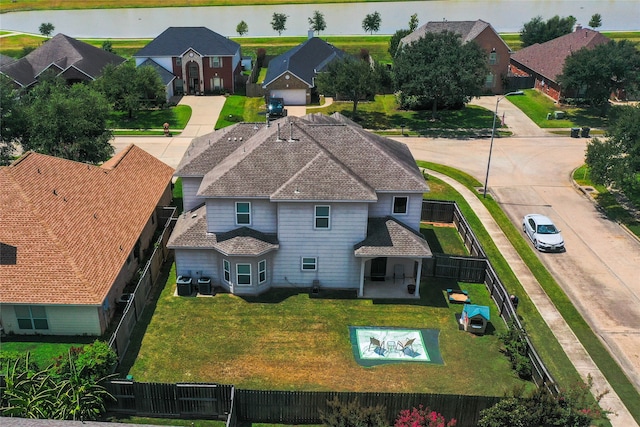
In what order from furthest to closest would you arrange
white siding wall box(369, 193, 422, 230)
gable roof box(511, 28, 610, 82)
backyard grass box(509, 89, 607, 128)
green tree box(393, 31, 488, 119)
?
gable roof box(511, 28, 610, 82), backyard grass box(509, 89, 607, 128), green tree box(393, 31, 488, 119), white siding wall box(369, 193, 422, 230)

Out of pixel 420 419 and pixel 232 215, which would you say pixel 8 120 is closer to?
pixel 232 215

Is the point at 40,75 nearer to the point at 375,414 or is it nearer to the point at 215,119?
the point at 215,119

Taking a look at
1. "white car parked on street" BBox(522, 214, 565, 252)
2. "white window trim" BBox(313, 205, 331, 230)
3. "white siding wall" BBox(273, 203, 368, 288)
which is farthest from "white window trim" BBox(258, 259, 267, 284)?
"white car parked on street" BBox(522, 214, 565, 252)

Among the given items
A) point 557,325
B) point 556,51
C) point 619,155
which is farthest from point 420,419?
point 556,51

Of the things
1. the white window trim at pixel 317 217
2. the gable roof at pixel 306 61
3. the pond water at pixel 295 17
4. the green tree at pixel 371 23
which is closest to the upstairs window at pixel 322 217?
the white window trim at pixel 317 217

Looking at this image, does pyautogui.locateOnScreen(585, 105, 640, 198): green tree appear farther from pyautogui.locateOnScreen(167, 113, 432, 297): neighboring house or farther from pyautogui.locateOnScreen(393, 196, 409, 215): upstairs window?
pyautogui.locateOnScreen(393, 196, 409, 215): upstairs window

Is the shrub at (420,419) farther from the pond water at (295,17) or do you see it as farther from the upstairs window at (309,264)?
the pond water at (295,17)
